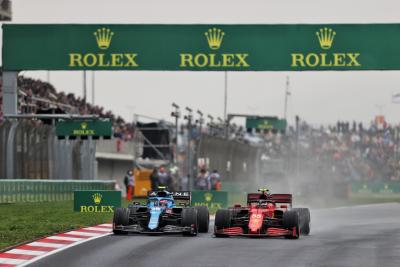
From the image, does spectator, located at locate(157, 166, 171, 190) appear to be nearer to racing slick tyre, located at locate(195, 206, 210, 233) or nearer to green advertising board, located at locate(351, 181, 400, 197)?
racing slick tyre, located at locate(195, 206, 210, 233)

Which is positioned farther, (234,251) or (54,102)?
(54,102)

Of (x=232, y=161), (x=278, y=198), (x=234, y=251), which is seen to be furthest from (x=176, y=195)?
(x=232, y=161)

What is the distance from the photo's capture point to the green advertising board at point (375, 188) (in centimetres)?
7431

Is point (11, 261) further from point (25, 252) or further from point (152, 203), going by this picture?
point (152, 203)

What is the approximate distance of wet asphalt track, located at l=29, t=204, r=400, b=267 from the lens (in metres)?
15.6

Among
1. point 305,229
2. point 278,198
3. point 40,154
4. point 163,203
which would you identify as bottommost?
point 305,229

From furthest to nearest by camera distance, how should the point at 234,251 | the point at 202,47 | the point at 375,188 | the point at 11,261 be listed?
the point at 375,188, the point at 202,47, the point at 234,251, the point at 11,261

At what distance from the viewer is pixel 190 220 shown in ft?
67.6

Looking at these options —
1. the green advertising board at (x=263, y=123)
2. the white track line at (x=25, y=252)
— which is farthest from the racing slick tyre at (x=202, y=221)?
the green advertising board at (x=263, y=123)

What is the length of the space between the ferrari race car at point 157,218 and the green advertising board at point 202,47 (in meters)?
16.3

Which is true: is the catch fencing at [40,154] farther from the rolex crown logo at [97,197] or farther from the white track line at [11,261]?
the white track line at [11,261]

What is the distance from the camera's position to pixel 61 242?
19406 millimetres

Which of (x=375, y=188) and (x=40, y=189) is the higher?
(x=40, y=189)

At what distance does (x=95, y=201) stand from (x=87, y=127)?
1262 cm
